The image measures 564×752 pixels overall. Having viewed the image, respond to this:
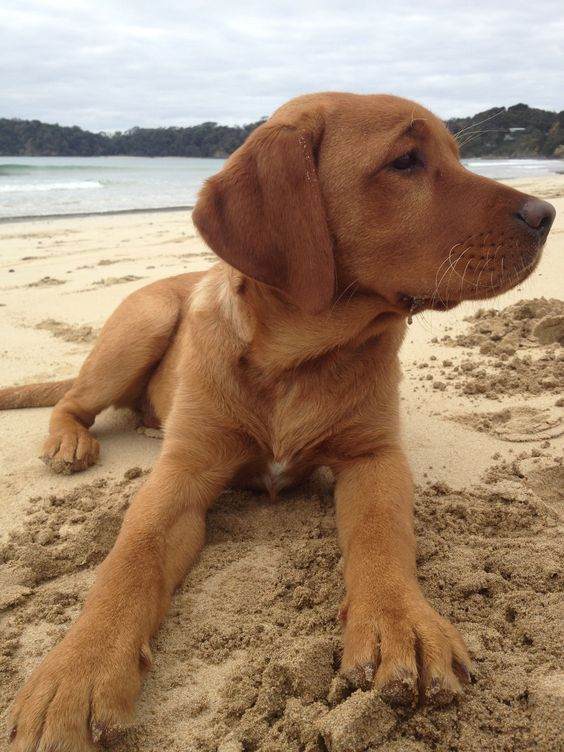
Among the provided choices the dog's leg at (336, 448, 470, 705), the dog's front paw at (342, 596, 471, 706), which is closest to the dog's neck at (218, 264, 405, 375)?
the dog's leg at (336, 448, 470, 705)

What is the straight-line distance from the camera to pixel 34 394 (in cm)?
416

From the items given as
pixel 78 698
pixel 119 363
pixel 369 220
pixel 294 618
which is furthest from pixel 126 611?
pixel 119 363

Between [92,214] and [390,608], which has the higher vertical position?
[390,608]

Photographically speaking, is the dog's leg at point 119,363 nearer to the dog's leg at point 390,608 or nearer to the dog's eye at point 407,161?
the dog's leg at point 390,608

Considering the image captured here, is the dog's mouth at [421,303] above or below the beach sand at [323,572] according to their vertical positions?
above

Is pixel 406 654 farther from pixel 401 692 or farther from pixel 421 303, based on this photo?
pixel 421 303

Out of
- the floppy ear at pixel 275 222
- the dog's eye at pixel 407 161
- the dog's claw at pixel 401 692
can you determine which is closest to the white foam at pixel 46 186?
the floppy ear at pixel 275 222

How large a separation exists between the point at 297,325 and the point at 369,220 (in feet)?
1.46

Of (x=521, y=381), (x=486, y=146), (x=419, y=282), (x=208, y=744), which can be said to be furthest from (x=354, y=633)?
(x=486, y=146)

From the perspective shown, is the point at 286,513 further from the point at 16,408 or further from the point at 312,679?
the point at 16,408

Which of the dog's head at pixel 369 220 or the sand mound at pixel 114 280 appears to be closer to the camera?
the dog's head at pixel 369 220

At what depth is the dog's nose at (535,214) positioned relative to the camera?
7.59ft

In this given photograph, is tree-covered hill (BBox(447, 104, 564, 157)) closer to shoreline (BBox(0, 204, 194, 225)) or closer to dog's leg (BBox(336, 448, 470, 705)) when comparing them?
shoreline (BBox(0, 204, 194, 225))

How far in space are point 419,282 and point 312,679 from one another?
126cm
